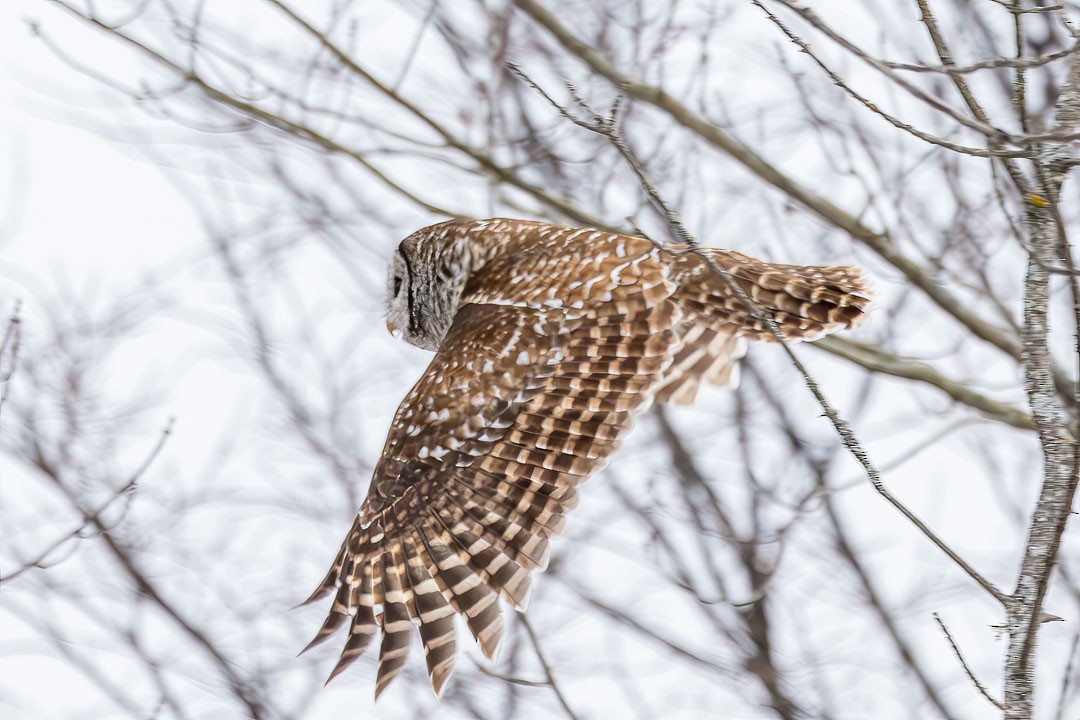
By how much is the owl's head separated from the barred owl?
48cm

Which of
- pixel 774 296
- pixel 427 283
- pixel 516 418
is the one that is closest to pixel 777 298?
pixel 774 296

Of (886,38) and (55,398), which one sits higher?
(886,38)

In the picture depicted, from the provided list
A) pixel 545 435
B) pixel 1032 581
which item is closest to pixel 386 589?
pixel 545 435

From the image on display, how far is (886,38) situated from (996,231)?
1.08m

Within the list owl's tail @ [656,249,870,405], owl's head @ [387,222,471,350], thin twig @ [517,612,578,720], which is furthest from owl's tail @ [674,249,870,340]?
thin twig @ [517,612,578,720]

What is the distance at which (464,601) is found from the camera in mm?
4004

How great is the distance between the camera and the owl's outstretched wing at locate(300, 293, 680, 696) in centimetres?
411

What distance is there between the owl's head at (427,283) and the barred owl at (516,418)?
476mm

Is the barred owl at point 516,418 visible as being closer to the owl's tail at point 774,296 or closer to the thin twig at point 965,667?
the owl's tail at point 774,296

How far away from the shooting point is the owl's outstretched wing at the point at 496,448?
4105 mm

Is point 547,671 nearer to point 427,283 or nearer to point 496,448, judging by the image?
point 496,448

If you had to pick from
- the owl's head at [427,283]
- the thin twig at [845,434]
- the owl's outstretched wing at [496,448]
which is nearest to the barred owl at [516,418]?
the owl's outstretched wing at [496,448]

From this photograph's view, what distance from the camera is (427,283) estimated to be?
525cm

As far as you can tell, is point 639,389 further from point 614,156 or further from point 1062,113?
point 614,156
